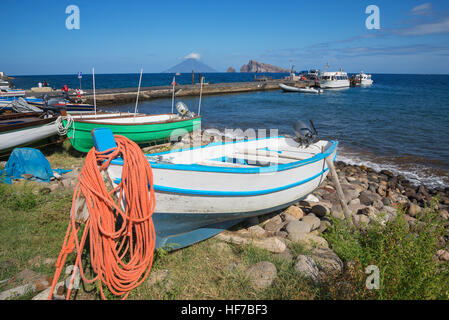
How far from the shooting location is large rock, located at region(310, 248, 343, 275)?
385 cm

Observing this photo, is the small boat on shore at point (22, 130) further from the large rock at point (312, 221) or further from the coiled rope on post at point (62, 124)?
the large rock at point (312, 221)

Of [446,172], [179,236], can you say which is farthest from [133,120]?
[446,172]

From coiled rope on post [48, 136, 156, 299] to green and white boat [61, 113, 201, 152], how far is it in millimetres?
6695

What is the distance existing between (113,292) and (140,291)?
1.26 feet

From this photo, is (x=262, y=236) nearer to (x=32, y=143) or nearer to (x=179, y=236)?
(x=179, y=236)

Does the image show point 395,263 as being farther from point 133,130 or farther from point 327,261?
point 133,130

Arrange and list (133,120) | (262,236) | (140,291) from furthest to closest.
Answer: (133,120) < (262,236) < (140,291)

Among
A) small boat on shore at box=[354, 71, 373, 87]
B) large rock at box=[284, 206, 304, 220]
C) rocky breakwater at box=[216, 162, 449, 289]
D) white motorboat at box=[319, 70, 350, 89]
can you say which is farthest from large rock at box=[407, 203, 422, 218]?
small boat on shore at box=[354, 71, 373, 87]

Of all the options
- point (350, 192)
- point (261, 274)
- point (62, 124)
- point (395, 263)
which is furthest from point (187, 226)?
point (62, 124)

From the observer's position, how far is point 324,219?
20.0ft

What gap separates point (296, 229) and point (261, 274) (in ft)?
5.77

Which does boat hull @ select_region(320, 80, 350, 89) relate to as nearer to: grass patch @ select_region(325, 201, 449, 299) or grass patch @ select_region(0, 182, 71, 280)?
grass patch @ select_region(325, 201, 449, 299)

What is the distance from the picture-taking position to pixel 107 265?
10.5 ft
